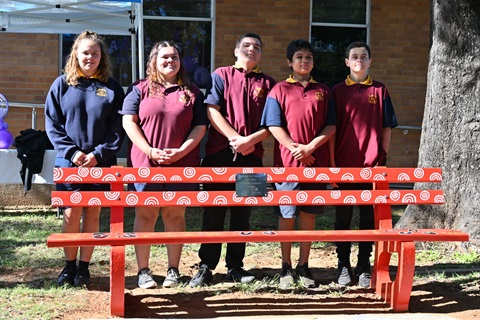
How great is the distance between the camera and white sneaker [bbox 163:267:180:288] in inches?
226

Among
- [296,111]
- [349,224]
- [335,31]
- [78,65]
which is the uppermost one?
[335,31]

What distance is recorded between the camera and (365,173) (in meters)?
5.50

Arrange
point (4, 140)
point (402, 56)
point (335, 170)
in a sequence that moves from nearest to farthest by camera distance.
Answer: point (335, 170) → point (4, 140) → point (402, 56)

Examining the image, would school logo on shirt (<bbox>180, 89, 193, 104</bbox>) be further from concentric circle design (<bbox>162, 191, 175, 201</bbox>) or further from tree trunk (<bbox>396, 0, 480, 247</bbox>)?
tree trunk (<bbox>396, 0, 480, 247</bbox>)

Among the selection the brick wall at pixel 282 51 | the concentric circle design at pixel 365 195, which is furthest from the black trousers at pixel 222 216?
the brick wall at pixel 282 51

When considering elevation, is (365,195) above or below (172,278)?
above

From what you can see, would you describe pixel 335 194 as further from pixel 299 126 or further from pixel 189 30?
pixel 189 30

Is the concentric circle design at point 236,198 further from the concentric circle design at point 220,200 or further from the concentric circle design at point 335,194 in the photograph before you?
the concentric circle design at point 335,194

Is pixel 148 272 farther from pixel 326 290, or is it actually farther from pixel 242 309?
pixel 326 290

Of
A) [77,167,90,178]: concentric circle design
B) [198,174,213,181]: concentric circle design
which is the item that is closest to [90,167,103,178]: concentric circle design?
[77,167,90,178]: concentric circle design

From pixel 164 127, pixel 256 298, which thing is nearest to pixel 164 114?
pixel 164 127

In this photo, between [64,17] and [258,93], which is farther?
[64,17]

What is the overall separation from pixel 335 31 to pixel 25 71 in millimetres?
4792

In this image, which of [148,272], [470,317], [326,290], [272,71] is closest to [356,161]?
[326,290]
